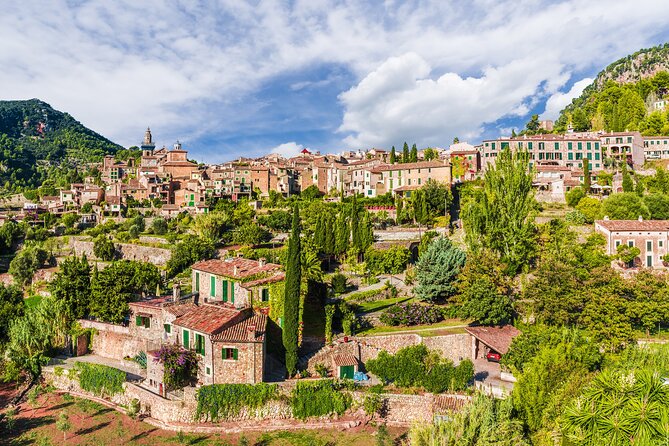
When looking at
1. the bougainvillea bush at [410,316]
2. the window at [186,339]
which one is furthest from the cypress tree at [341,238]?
the window at [186,339]

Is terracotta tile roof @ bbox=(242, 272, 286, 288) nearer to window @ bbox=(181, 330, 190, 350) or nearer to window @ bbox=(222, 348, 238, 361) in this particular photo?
window @ bbox=(181, 330, 190, 350)

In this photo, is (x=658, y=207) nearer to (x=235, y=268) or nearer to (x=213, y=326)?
(x=235, y=268)

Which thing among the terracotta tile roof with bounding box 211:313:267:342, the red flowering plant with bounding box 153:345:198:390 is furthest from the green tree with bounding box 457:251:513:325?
the red flowering plant with bounding box 153:345:198:390

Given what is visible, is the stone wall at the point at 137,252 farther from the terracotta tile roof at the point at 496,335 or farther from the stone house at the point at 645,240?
the stone house at the point at 645,240

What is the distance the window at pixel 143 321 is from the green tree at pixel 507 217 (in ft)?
82.7

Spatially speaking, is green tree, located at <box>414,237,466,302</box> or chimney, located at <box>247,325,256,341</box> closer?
chimney, located at <box>247,325,256,341</box>

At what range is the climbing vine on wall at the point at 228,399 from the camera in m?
22.3

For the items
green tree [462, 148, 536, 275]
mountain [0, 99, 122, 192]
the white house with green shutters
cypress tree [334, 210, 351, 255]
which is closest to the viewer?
the white house with green shutters

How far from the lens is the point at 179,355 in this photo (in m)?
23.8

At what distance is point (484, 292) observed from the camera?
2973 centimetres

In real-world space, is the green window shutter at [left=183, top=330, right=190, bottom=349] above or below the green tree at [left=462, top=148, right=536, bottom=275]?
below

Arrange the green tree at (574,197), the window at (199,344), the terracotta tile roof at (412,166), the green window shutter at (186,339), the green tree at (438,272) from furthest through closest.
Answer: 1. the terracotta tile roof at (412,166)
2. the green tree at (574,197)
3. the green tree at (438,272)
4. the green window shutter at (186,339)
5. the window at (199,344)

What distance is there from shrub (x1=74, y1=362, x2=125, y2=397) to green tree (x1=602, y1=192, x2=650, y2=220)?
146 ft

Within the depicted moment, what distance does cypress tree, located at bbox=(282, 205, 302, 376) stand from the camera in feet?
81.0
